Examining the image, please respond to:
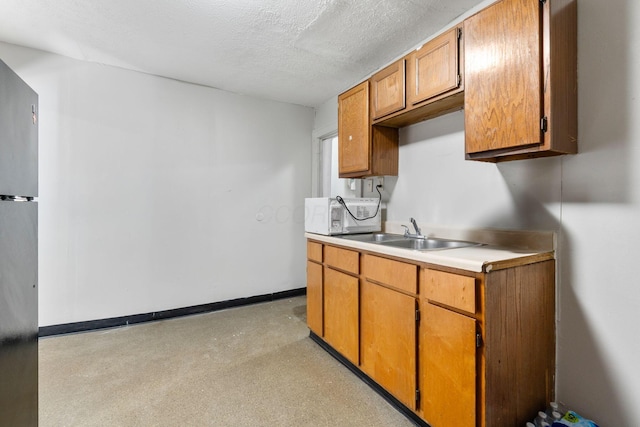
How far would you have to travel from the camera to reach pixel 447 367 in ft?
4.50

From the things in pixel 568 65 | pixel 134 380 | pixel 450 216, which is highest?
pixel 568 65

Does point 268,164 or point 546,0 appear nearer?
point 546,0

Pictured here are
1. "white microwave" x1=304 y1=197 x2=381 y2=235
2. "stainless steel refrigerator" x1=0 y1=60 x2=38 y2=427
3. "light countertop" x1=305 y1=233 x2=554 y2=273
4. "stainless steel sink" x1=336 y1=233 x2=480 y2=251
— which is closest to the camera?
"stainless steel refrigerator" x1=0 y1=60 x2=38 y2=427

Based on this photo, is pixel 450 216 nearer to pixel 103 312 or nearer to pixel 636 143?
pixel 636 143

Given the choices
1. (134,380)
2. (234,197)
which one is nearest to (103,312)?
(134,380)

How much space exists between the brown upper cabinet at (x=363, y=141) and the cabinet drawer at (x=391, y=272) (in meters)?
0.88

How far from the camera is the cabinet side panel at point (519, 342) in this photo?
4.16ft

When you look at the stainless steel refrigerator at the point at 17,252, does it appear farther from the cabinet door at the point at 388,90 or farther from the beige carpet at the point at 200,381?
the cabinet door at the point at 388,90

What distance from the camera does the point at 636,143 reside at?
1287mm

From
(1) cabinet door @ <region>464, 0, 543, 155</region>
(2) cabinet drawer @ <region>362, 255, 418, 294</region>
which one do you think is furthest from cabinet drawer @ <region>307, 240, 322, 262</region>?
(1) cabinet door @ <region>464, 0, 543, 155</region>

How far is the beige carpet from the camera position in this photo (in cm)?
164

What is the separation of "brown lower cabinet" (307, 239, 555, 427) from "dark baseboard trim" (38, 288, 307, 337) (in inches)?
78.4

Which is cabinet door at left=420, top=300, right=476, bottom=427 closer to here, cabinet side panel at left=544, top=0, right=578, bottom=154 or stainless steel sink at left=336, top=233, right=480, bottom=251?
stainless steel sink at left=336, top=233, right=480, bottom=251

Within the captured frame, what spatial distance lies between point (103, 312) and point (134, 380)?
45.5 inches
